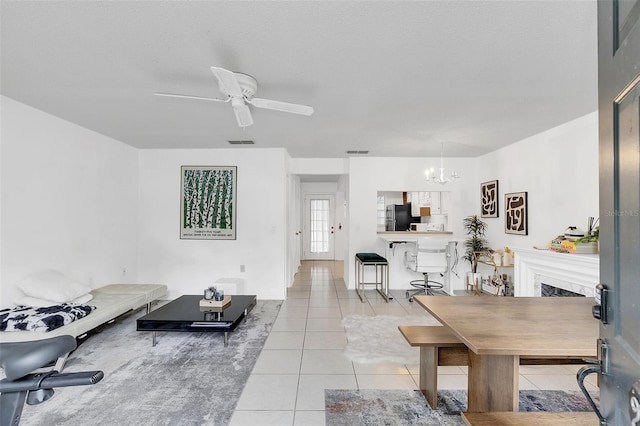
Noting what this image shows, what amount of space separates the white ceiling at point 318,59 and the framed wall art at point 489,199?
153 centimetres

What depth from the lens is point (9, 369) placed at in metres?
0.92

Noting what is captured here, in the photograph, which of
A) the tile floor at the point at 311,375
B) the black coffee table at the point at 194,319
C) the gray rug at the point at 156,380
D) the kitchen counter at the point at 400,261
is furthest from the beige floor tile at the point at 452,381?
the kitchen counter at the point at 400,261

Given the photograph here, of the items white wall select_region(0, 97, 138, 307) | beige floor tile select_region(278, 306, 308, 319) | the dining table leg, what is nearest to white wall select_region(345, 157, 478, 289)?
beige floor tile select_region(278, 306, 308, 319)

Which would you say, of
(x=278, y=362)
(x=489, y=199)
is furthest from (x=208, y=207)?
(x=489, y=199)

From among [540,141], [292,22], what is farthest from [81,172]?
[540,141]

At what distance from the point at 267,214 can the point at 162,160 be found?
1.95 m

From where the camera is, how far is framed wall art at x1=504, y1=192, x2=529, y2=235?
14.1ft

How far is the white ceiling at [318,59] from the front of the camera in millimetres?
1694

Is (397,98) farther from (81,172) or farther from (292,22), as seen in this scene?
(81,172)

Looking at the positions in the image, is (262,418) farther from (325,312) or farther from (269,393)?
(325,312)

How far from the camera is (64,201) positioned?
361cm

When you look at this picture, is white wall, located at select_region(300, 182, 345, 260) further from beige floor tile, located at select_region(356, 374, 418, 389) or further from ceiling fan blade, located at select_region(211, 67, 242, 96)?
ceiling fan blade, located at select_region(211, 67, 242, 96)

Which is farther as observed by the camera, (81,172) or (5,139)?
(81,172)

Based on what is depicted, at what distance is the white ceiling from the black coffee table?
83.3 inches
